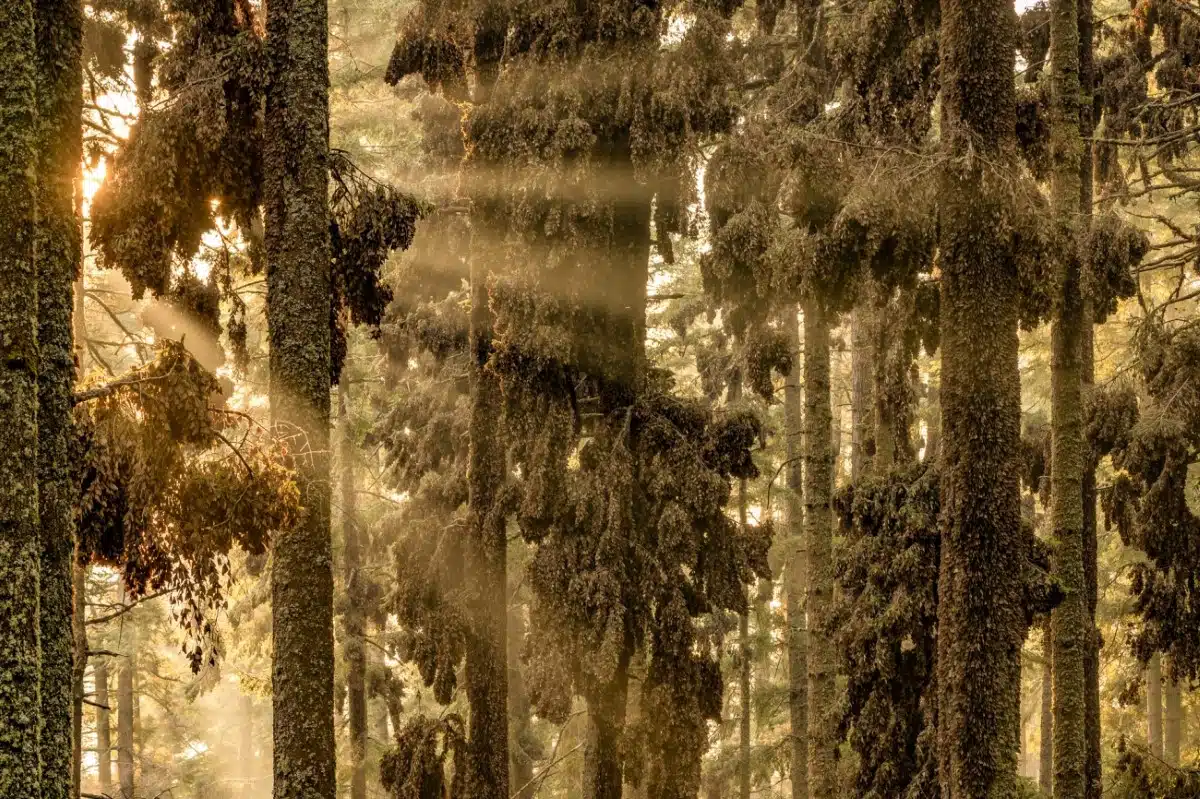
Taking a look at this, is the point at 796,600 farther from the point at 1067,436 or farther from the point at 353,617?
the point at 1067,436

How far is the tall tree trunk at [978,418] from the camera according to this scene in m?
8.90

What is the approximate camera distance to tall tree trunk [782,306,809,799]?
17.0 m

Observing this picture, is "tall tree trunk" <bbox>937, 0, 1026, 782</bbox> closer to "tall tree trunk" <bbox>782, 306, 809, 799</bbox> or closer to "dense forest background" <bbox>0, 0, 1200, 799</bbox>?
"dense forest background" <bbox>0, 0, 1200, 799</bbox>

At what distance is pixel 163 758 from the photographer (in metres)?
37.3

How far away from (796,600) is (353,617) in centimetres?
773

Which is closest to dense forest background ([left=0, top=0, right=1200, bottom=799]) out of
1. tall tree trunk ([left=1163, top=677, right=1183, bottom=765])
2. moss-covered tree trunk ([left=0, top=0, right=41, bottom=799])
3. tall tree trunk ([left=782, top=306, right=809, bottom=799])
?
moss-covered tree trunk ([left=0, top=0, right=41, bottom=799])

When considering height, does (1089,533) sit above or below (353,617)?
above

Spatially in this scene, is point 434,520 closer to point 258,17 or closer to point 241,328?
point 241,328

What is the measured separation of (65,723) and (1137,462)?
11.9m

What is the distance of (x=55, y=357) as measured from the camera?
6406mm

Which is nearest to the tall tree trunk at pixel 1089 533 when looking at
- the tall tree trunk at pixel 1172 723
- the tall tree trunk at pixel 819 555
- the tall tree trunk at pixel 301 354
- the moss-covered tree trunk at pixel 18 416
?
the tall tree trunk at pixel 819 555

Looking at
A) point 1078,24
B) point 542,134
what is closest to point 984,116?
point 1078,24

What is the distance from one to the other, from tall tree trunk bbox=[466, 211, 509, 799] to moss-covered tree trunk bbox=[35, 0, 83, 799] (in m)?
7.01

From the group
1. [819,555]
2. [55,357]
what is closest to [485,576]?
[819,555]
